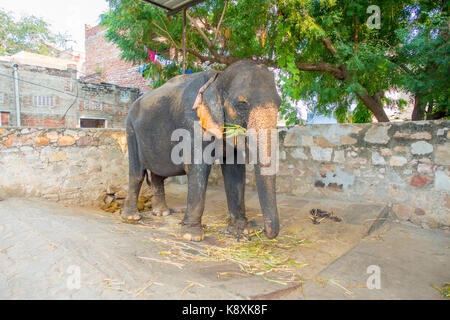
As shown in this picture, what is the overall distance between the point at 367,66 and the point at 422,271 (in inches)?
150

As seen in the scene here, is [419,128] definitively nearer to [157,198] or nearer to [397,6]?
[397,6]

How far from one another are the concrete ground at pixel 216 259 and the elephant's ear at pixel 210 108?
4.36ft

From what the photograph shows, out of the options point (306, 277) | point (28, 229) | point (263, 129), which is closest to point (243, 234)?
point (306, 277)

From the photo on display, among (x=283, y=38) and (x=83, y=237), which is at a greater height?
(x=283, y=38)

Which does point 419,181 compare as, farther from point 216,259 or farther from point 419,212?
point 216,259

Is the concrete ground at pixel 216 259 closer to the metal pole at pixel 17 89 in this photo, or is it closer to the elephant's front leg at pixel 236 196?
the elephant's front leg at pixel 236 196

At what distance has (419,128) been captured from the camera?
4.08 m

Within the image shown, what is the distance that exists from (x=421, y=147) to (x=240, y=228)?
2.74m

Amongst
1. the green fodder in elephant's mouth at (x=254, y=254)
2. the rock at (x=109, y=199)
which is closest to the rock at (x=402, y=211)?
the green fodder in elephant's mouth at (x=254, y=254)

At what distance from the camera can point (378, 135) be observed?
444cm

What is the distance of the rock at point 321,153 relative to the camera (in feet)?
16.3

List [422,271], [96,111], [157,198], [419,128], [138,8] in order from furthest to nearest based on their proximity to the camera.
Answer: [96,111] → [138,8] → [157,198] → [419,128] → [422,271]

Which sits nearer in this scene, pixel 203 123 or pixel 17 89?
pixel 203 123

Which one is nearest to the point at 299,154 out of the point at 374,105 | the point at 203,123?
the point at 203,123
